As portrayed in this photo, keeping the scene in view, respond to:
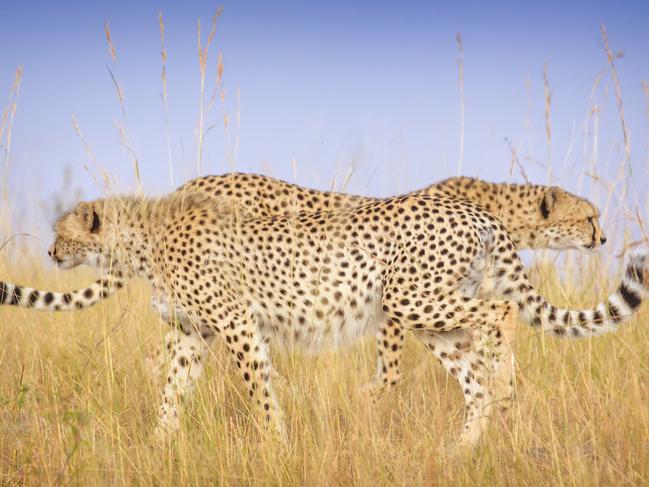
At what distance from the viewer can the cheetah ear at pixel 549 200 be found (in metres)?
4.51

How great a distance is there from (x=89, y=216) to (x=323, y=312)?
1.21 metres

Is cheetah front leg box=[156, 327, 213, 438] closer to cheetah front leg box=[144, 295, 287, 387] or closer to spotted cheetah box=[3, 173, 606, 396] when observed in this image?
cheetah front leg box=[144, 295, 287, 387]

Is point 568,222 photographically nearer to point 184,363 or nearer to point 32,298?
point 184,363

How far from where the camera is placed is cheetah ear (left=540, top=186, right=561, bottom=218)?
4512 millimetres

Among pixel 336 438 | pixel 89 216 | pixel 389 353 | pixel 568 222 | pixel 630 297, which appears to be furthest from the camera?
pixel 568 222

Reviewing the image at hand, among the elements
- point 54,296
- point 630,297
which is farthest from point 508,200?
point 54,296

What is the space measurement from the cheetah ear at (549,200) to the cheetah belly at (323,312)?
4.88 ft

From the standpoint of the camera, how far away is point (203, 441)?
282 cm

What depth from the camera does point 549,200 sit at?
452 cm

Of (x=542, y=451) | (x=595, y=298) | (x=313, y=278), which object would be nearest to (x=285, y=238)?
(x=313, y=278)

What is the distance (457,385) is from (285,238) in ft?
3.87

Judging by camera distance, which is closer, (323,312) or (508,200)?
(323,312)

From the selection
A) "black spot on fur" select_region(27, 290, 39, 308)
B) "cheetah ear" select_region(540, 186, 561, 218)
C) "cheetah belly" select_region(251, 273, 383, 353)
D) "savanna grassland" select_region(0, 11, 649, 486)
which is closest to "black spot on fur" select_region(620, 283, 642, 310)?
"savanna grassland" select_region(0, 11, 649, 486)

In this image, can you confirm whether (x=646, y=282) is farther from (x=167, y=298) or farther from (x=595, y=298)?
(x=167, y=298)
